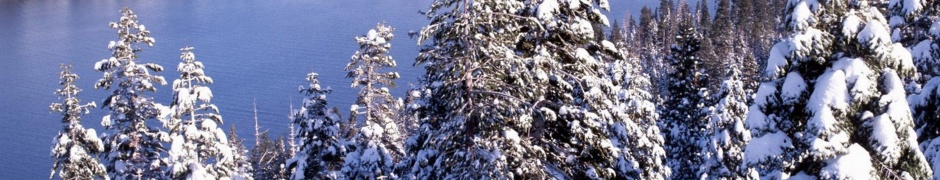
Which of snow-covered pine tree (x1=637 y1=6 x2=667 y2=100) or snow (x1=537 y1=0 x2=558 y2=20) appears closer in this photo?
snow (x1=537 y1=0 x2=558 y2=20)

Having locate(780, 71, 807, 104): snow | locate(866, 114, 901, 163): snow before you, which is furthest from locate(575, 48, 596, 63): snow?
locate(866, 114, 901, 163): snow

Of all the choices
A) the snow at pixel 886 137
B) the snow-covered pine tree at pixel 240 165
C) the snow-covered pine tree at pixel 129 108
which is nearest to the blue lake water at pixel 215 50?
the snow-covered pine tree at pixel 240 165

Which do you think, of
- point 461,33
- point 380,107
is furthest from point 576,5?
point 380,107

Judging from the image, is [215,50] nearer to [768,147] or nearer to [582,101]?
[582,101]

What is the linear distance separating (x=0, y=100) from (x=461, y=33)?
9621 cm

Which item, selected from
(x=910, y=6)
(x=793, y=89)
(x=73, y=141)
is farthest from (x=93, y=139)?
(x=910, y=6)

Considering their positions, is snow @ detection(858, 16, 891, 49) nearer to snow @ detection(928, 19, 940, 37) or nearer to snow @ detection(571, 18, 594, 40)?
snow @ detection(928, 19, 940, 37)

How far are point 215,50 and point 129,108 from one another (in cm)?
10136

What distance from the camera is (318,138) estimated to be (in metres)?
26.0

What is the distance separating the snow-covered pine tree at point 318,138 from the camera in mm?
25719

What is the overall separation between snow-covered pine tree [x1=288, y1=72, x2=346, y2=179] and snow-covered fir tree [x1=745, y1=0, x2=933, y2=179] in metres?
16.6

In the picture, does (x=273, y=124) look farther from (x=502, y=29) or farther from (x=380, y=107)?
(x=502, y=29)

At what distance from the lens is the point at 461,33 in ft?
40.0

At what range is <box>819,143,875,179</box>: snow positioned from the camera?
10.3m
